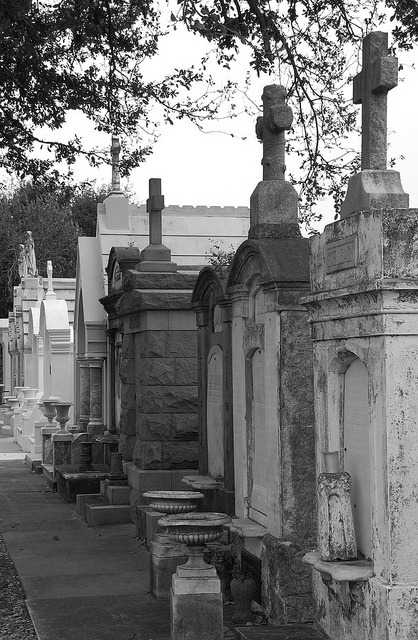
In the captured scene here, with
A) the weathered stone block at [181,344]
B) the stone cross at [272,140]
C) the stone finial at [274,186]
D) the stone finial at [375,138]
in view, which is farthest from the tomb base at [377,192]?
the weathered stone block at [181,344]

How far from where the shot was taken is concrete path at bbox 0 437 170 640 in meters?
7.49

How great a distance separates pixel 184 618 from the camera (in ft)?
23.0

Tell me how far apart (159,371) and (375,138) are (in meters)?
6.56

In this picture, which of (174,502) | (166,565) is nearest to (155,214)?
(174,502)

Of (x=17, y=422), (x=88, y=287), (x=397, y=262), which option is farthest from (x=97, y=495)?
(x=17, y=422)

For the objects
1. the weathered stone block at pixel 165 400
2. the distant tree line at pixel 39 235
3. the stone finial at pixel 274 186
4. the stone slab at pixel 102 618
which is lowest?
the stone slab at pixel 102 618

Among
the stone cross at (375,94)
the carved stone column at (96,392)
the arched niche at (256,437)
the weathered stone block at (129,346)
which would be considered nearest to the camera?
the stone cross at (375,94)

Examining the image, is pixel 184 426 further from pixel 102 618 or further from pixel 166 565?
pixel 102 618

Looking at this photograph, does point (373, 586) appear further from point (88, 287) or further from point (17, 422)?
point (17, 422)

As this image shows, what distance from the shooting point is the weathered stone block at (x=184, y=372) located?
38.4 ft

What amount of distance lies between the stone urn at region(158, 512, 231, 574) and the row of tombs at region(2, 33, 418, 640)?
504mm

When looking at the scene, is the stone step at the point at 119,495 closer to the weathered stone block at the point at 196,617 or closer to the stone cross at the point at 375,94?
the weathered stone block at the point at 196,617

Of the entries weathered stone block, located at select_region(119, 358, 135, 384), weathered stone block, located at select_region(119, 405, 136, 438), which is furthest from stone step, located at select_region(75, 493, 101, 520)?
weathered stone block, located at select_region(119, 358, 135, 384)

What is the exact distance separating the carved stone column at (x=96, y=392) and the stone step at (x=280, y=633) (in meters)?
10.4
